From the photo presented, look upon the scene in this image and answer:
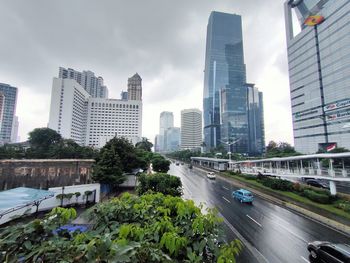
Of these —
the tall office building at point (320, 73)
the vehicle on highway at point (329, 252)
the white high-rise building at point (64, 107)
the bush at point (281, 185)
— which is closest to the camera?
the vehicle on highway at point (329, 252)

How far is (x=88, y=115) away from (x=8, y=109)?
8238 cm

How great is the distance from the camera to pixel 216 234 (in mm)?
3109

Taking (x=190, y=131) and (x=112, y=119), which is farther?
(x=190, y=131)

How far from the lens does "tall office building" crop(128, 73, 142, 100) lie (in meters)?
155

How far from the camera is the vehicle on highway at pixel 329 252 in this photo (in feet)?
28.5

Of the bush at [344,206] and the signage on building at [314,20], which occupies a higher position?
the signage on building at [314,20]

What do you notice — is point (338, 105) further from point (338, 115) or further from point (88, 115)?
point (88, 115)

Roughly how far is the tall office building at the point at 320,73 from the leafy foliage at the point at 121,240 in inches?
2758

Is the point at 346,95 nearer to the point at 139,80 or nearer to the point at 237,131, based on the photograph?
the point at 237,131

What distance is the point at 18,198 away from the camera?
1213 cm

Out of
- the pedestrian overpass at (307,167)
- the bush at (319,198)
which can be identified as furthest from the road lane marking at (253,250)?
the pedestrian overpass at (307,167)

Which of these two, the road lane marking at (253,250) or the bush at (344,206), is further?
the bush at (344,206)

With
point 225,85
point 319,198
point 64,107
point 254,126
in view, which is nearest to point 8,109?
point 64,107

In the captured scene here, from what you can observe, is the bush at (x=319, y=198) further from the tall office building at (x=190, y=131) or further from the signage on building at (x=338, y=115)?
the tall office building at (x=190, y=131)
